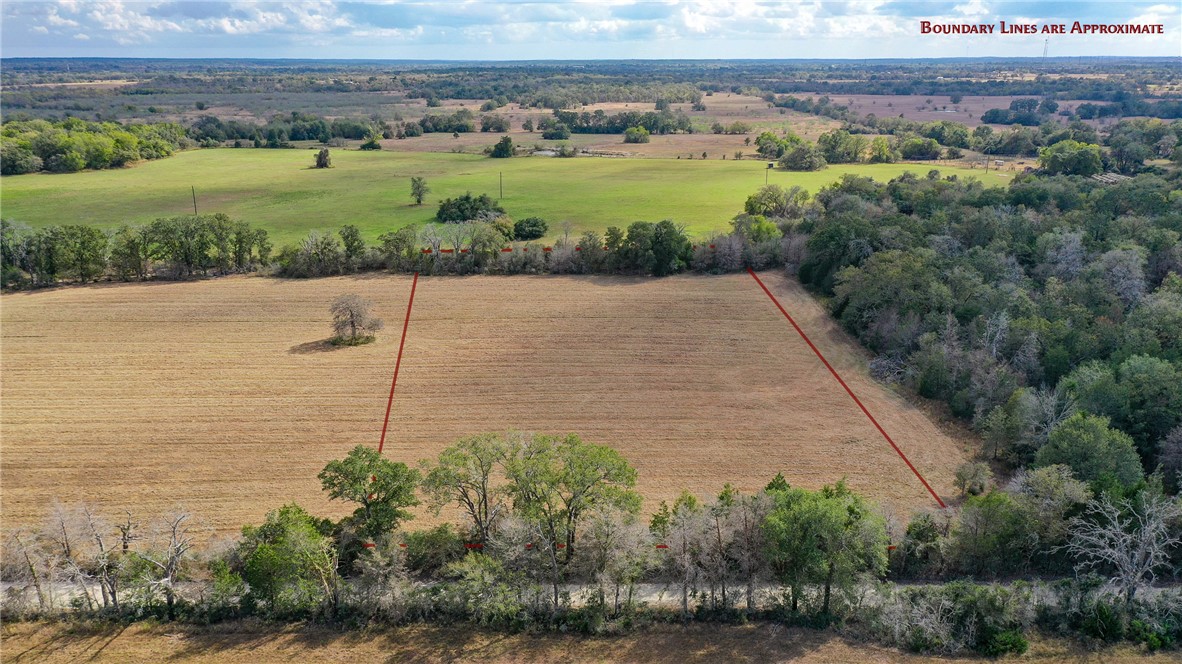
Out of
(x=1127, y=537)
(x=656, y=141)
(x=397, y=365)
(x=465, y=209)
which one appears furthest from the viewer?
(x=656, y=141)

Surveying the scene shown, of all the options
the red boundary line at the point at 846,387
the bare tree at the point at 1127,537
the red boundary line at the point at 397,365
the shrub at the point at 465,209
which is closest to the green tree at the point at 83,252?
the red boundary line at the point at 397,365

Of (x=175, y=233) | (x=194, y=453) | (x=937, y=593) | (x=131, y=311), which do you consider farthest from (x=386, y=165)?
(x=937, y=593)

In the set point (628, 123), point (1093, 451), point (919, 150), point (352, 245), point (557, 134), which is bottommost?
point (1093, 451)

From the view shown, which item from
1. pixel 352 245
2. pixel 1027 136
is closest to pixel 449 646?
pixel 352 245

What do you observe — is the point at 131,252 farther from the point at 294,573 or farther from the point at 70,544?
the point at 294,573

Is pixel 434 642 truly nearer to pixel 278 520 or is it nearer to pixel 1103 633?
pixel 278 520

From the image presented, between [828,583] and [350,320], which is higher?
[350,320]
